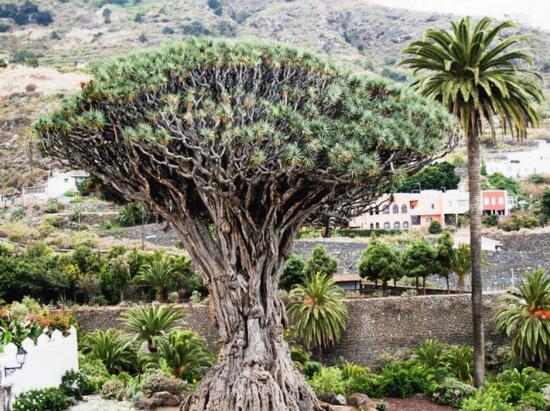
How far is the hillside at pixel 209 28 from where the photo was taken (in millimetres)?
97500

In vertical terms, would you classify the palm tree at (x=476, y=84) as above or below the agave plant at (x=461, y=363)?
above

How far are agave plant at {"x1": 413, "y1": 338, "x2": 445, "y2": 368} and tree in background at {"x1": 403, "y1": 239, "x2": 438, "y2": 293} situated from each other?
401cm

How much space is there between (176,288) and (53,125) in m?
16.5

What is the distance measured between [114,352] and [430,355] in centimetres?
983

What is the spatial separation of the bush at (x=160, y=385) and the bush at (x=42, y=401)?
1.81 metres

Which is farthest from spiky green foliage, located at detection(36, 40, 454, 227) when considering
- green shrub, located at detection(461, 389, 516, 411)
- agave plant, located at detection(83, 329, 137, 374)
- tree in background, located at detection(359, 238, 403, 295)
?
tree in background, located at detection(359, 238, 403, 295)

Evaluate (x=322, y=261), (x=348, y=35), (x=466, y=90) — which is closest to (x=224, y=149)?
(x=466, y=90)

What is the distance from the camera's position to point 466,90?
1852 centimetres

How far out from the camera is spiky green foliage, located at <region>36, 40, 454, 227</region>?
44.4ft

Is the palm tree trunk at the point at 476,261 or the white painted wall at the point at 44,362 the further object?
the palm tree trunk at the point at 476,261

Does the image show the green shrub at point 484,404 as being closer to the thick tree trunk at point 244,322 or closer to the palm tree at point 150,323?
the thick tree trunk at point 244,322

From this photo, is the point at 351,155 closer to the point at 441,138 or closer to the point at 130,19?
the point at 441,138

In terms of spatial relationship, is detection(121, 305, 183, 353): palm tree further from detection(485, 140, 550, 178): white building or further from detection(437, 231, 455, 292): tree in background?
detection(485, 140, 550, 178): white building

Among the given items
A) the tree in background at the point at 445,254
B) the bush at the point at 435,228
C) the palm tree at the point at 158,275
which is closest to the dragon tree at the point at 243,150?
the tree in background at the point at 445,254
